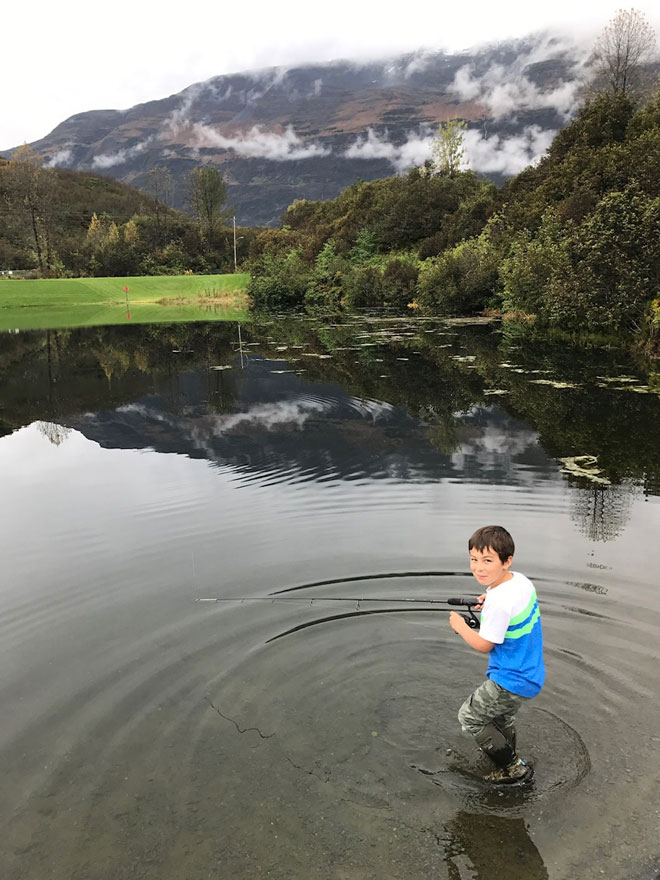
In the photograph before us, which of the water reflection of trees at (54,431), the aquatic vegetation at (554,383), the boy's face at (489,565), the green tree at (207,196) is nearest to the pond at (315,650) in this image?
the water reflection of trees at (54,431)

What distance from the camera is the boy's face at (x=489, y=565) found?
3168 mm

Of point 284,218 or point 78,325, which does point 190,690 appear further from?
point 284,218

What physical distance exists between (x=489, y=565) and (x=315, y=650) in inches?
83.2

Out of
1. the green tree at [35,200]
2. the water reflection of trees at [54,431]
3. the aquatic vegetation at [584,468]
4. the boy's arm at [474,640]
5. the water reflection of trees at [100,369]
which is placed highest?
the green tree at [35,200]

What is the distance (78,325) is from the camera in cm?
3900

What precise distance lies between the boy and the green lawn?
42.6m

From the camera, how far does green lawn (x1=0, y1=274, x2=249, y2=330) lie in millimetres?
47906

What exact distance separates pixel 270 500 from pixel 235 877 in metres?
5.47

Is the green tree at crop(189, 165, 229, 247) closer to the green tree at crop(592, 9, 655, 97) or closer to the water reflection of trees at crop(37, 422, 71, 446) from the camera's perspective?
the green tree at crop(592, 9, 655, 97)

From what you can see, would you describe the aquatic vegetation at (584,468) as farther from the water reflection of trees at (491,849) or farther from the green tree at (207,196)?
the green tree at (207,196)

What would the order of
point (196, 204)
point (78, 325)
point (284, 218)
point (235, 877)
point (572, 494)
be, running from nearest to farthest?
point (235, 877) → point (572, 494) → point (78, 325) → point (284, 218) → point (196, 204)

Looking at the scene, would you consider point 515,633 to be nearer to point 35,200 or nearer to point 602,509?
point 602,509

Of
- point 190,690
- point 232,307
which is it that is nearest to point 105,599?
point 190,690

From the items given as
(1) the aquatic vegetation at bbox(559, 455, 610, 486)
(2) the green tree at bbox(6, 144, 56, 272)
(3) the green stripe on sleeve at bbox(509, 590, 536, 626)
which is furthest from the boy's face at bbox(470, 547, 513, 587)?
(2) the green tree at bbox(6, 144, 56, 272)
